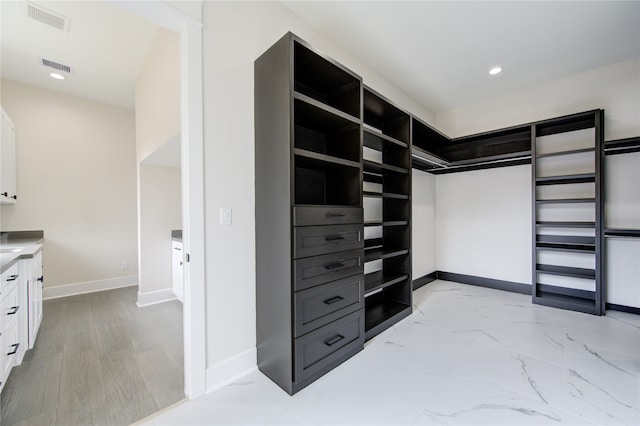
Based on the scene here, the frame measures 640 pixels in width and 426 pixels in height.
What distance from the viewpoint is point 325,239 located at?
5.63ft

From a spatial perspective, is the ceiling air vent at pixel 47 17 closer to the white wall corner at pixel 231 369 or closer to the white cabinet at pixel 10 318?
the white cabinet at pixel 10 318

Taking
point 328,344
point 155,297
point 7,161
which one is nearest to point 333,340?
point 328,344

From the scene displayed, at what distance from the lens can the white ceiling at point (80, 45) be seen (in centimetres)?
223

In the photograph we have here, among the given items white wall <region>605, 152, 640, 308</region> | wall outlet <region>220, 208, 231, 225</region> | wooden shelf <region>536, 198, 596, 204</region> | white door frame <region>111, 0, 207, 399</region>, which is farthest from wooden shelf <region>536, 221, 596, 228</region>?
white door frame <region>111, 0, 207, 399</region>

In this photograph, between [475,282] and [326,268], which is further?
[475,282]

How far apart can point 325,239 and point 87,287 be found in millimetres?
4298

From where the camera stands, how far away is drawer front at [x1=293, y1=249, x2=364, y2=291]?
1571mm

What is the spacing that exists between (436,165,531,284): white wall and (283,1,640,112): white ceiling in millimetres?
1273

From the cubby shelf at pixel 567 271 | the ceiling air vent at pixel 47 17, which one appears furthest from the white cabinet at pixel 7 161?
the cubby shelf at pixel 567 271

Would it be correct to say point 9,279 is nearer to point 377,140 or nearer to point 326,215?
point 326,215

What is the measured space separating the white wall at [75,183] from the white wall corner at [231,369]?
3627 mm

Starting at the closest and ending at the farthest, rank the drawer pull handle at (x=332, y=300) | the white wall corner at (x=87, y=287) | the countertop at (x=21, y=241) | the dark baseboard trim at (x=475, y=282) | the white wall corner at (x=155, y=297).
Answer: the drawer pull handle at (x=332, y=300) → the countertop at (x=21, y=241) → the white wall corner at (x=155, y=297) → the dark baseboard trim at (x=475, y=282) → the white wall corner at (x=87, y=287)

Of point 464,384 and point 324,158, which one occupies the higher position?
point 324,158

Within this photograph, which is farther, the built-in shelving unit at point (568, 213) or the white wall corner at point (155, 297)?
the white wall corner at point (155, 297)
